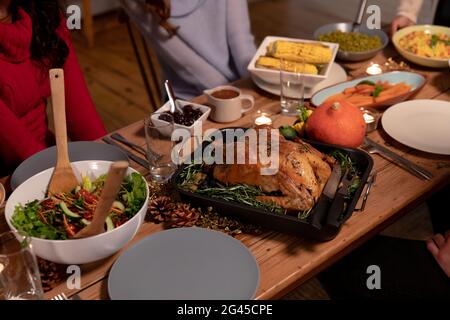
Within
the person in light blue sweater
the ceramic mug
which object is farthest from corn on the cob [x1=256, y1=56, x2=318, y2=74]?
the person in light blue sweater

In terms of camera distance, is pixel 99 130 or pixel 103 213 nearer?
pixel 103 213

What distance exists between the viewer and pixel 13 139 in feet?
5.34

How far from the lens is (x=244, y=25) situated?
7.10 ft

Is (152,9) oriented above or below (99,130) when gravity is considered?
above

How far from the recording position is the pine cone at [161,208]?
3.77 ft

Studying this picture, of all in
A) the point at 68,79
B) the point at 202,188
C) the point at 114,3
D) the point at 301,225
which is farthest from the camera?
the point at 114,3

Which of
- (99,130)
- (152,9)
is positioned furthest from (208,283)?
(152,9)

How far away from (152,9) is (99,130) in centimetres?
52

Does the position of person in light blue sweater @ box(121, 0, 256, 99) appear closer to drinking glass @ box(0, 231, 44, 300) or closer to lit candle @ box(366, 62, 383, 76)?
lit candle @ box(366, 62, 383, 76)

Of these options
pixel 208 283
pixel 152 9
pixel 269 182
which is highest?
pixel 152 9

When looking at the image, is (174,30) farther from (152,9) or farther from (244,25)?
(244,25)

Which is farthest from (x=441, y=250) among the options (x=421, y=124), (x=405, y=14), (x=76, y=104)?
(x=76, y=104)

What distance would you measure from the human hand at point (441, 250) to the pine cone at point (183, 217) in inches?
27.4
